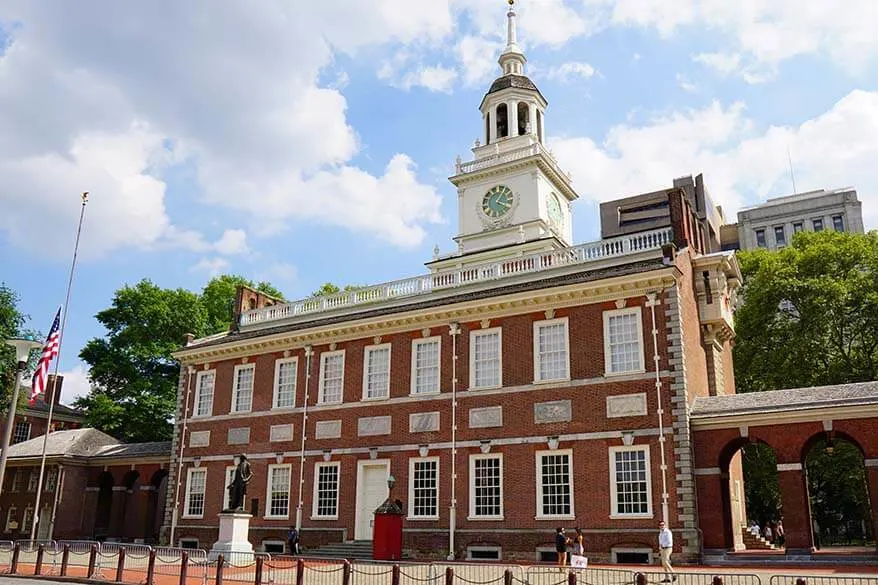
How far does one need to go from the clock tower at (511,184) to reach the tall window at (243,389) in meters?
12.6

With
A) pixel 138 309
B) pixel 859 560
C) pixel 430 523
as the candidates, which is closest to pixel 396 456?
pixel 430 523

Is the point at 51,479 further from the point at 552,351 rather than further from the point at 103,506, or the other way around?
the point at 552,351

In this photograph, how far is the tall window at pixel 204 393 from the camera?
3463cm

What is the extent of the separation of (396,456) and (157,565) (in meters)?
9.10

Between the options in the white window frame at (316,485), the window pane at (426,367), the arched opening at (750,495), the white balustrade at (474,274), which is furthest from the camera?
the white window frame at (316,485)

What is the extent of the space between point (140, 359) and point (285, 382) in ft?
67.5

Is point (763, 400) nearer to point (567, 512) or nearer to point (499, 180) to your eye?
point (567, 512)

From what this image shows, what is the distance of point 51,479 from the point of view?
3969 centimetres

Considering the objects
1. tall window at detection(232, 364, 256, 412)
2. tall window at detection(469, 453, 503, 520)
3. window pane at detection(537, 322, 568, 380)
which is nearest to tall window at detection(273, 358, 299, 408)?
tall window at detection(232, 364, 256, 412)

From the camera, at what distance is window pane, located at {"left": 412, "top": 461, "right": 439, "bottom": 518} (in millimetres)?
27141

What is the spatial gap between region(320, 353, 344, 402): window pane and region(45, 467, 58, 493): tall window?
17789mm

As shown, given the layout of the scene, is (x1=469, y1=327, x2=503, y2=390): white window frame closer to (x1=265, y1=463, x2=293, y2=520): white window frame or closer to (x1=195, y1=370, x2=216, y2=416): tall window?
(x1=265, y1=463, x2=293, y2=520): white window frame

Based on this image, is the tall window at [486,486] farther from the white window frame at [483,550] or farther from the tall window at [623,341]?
the tall window at [623,341]

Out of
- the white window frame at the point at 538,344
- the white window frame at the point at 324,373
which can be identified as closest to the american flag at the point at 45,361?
the white window frame at the point at 324,373
